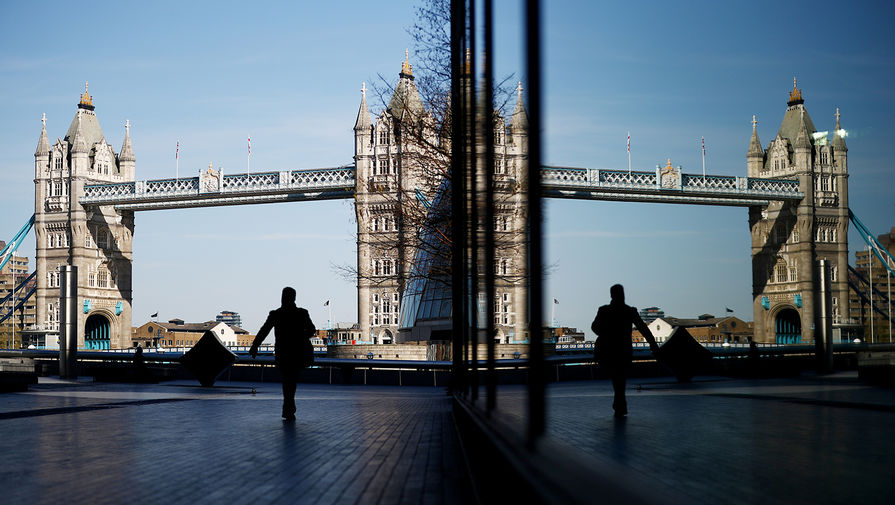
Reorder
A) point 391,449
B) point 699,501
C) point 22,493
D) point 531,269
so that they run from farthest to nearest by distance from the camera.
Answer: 1. point 391,449
2. point 22,493
3. point 699,501
4. point 531,269

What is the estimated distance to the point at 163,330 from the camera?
145m

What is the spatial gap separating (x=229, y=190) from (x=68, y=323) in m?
59.6

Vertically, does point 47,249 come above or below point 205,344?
above

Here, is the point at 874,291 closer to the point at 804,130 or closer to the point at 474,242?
the point at 804,130

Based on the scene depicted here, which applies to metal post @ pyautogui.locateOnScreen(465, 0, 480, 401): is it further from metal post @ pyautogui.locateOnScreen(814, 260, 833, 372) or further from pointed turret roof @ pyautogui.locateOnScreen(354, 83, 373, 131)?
pointed turret roof @ pyautogui.locateOnScreen(354, 83, 373, 131)

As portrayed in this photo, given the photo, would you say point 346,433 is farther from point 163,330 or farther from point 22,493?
point 163,330

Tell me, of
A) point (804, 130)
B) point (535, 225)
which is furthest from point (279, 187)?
point (535, 225)

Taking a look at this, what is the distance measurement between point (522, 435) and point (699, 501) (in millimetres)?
1599

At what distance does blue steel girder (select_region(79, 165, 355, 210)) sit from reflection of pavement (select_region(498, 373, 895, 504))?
68.3m

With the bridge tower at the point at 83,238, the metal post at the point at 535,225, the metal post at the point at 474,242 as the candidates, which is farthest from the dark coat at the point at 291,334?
the bridge tower at the point at 83,238

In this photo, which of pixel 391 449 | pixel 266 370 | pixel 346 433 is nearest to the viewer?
pixel 391 449

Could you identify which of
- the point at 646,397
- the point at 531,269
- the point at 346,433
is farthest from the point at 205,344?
the point at 531,269

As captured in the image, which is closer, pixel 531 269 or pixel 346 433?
pixel 531 269

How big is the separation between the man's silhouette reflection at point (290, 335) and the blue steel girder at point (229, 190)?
66.8 meters
